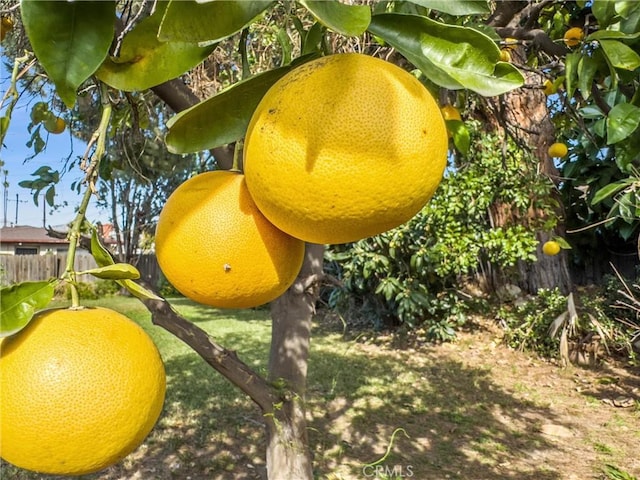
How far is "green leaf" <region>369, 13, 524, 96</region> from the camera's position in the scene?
626 mm

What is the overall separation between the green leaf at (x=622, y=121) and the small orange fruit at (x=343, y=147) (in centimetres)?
84

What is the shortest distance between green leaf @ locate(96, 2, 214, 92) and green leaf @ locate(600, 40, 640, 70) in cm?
105

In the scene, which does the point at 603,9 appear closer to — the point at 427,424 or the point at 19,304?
the point at 19,304

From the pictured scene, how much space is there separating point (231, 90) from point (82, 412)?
18.2 inches

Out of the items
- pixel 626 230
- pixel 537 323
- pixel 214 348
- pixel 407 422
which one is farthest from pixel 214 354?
pixel 626 230

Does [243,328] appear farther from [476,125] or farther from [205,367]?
[476,125]

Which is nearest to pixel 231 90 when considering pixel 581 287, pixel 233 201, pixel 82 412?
pixel 233 201

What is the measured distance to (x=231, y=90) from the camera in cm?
67

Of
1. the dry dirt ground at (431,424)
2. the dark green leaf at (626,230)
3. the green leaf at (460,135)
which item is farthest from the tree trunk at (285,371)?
the dark green leaf at (626,230)

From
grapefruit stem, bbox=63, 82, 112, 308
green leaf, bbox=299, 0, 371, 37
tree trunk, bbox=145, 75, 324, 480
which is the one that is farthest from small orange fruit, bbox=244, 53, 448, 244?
tree trunk, bbox=145, 75, 324, 480

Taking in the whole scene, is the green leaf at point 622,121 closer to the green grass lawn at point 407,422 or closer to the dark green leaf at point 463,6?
the dark green leaf at point 463,6

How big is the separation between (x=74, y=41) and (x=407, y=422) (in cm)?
444

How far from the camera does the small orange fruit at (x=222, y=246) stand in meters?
0.68

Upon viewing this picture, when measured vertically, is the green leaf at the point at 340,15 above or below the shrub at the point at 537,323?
above
